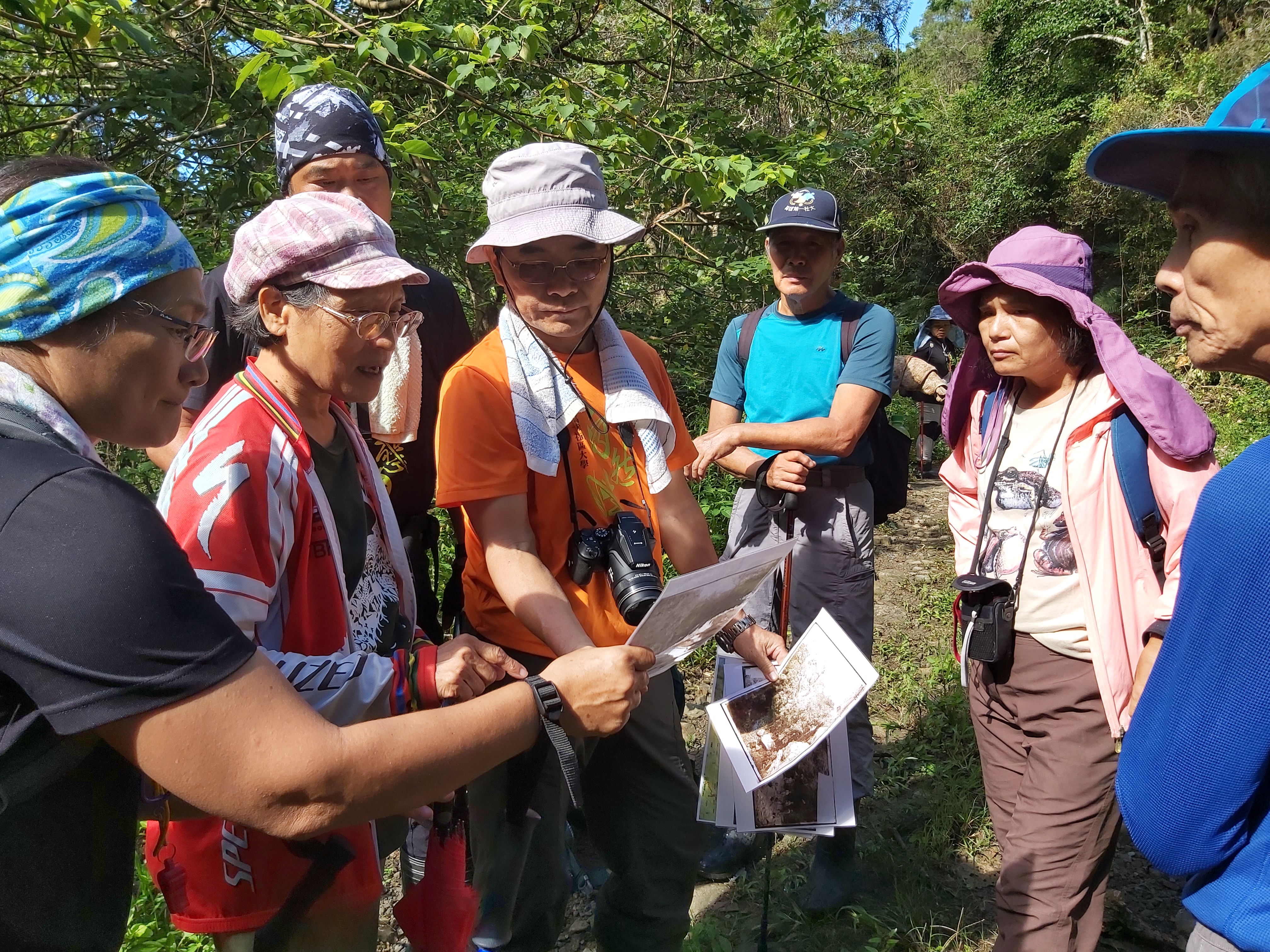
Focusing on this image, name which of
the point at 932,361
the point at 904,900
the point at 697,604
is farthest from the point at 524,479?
the point at 932,361

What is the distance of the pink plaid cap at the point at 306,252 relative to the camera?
154 cm

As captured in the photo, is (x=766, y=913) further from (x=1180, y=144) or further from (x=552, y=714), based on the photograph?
(x=1180, y=144)

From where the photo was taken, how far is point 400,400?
227 cm

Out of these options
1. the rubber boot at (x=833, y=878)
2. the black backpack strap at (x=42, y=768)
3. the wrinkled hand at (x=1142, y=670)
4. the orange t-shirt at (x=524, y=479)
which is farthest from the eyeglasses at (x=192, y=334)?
the rubber boot at (x=833, y=878)

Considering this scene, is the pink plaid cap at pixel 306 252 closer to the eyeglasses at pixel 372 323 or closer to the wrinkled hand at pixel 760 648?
the eyeglasses at pixel 372 323

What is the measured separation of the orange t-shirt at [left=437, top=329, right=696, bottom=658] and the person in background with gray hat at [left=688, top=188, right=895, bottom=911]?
923 millimetres

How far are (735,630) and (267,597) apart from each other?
119 cm

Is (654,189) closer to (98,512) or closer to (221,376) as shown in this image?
(221,376)

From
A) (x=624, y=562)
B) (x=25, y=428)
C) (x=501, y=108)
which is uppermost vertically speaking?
(x=501, y=108)

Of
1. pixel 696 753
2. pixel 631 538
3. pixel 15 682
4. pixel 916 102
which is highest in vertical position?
pixel 916 102

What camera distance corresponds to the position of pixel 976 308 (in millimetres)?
2420

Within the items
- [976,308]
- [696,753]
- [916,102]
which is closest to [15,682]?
[976,308]

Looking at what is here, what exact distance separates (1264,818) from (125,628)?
1363 millimetres

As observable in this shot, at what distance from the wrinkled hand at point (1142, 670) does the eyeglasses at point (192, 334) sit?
195 centimetres
